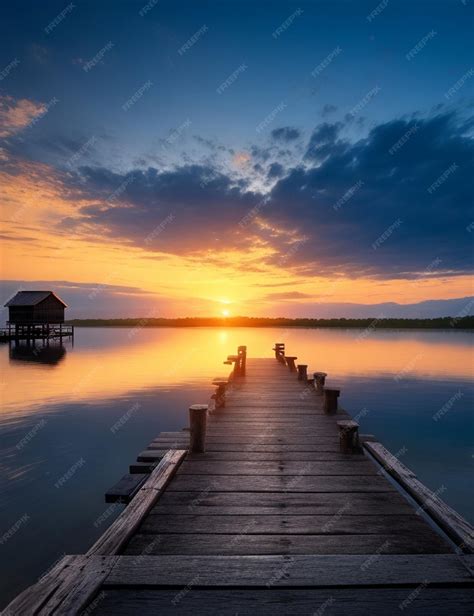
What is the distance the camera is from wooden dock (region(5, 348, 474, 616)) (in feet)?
10.3

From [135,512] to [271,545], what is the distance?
5.62 feet

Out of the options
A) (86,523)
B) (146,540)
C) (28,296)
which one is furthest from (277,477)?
(28,296)

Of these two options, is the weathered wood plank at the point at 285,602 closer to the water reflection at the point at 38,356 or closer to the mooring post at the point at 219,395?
the mooring post at the point at 219,395

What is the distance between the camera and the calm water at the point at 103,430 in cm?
819

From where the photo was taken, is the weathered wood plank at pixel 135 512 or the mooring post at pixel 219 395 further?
the mooring post at pixel 219 395

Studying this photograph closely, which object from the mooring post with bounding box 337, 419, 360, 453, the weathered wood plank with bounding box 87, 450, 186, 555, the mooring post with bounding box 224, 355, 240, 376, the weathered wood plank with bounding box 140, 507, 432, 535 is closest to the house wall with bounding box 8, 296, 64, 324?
the mooring post with bounding box 224, 355, 240, 376

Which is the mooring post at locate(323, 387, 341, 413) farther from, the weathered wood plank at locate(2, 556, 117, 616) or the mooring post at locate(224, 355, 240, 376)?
the weathered wood plank at locate(2, 556, 117, 616)

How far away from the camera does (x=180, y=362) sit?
40344 mm

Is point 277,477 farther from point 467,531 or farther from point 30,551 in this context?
point 30,551

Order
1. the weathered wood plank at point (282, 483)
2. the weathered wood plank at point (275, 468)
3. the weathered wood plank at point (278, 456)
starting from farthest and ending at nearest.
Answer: the weathered wood plank at point (278, 456)
the weathered wood plank at point (275, 468)
the weathered wood plank at point (282, 483)

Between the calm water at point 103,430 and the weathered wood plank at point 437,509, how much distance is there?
4724mm

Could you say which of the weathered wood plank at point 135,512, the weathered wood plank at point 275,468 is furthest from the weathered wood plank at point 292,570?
the weathered wood plank at point 275,468

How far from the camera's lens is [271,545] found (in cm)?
418

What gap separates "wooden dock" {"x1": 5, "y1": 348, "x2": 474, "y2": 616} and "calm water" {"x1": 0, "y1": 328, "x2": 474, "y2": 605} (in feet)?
8.77
